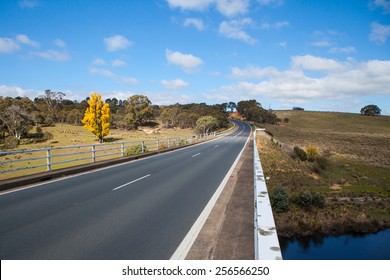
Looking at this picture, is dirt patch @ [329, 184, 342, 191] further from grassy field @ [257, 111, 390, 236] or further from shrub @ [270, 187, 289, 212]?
shrub @ [270, 187, 289, 212]

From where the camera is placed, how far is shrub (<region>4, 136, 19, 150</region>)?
183 feet

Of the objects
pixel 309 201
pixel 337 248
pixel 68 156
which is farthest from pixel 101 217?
pixel 68 156

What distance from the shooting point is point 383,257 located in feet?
44.6

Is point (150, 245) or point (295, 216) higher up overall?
point (150, 245)

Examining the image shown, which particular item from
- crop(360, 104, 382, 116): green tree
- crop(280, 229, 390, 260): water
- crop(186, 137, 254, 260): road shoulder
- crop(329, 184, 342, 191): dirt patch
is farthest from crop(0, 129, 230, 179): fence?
crop(360, 104, 382, 116): green tree

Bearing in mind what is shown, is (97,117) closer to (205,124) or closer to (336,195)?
(205,124)

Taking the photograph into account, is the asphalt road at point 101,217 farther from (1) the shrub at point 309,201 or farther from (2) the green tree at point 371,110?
(2) the green tree at point 371,110

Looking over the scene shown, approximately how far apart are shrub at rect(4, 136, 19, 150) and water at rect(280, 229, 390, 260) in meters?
56.8

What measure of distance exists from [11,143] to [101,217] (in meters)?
60.2

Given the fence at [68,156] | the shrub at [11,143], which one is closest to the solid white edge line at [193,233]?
the fence at [68,156]

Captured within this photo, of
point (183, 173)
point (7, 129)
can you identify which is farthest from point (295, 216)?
point (7, 129)

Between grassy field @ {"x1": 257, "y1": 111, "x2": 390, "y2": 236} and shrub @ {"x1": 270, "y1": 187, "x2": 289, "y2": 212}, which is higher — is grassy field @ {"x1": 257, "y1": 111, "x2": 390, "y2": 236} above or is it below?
below

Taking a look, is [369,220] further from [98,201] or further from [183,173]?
[98,201]
